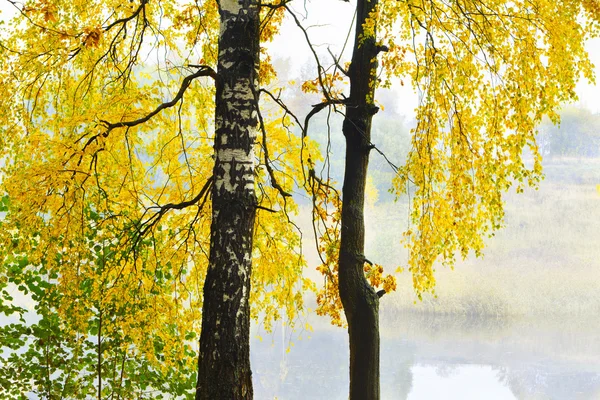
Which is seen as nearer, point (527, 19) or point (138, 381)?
point (527, 19)

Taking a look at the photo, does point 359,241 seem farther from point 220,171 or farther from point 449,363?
point 449,363

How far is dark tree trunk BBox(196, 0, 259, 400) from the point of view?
2.69 metres

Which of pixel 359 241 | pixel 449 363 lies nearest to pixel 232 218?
pixel 359 241

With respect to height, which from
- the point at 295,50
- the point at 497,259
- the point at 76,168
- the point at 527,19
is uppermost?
the point at 295,50

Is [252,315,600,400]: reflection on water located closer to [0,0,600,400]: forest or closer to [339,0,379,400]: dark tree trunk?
[339,0,379,400]: dark tree trunk

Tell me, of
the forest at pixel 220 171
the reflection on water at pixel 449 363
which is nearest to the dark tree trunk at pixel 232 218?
the forest at pixel 220 171

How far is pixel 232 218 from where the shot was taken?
2779 millimetres

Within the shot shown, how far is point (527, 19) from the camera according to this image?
3.61 meters

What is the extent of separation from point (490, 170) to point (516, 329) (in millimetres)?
17932

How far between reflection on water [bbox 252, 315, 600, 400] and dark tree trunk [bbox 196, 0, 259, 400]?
1369 cm

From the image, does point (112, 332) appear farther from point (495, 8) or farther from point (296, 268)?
point (495, 8)

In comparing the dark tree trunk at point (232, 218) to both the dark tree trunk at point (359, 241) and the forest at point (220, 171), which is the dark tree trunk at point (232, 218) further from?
the dark tree trunk at point (359, 241)

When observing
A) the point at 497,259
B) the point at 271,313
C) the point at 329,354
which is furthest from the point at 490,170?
the point at 497,259

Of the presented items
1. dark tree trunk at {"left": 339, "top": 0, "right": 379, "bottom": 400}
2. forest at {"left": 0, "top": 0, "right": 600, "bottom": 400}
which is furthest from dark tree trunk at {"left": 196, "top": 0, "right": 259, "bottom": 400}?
dark tree trunk at {"left": 339, "top": 0, "right": 379, "bottom": 400}
